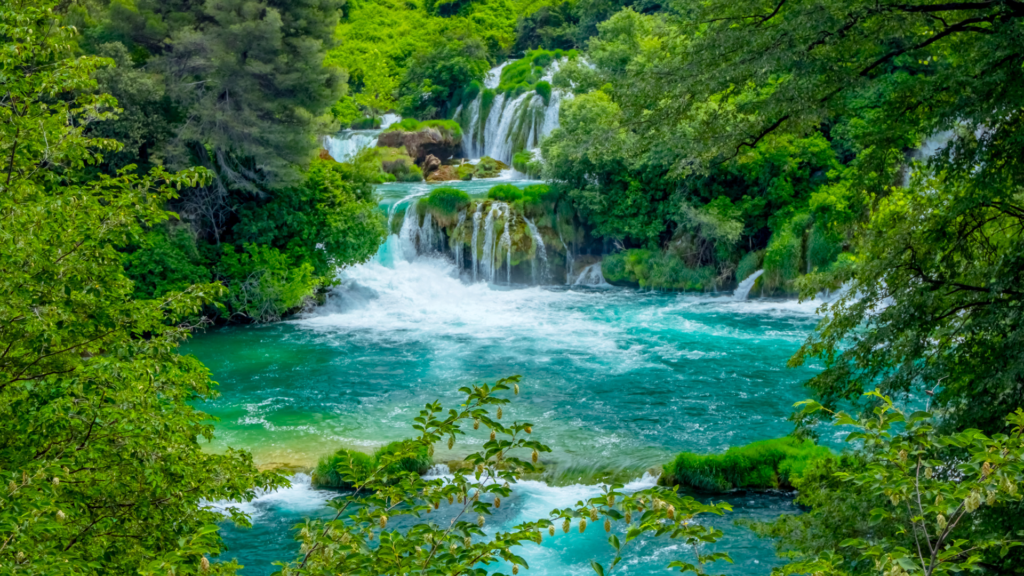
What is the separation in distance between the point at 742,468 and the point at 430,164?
24.1 meters

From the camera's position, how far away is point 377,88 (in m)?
43.2

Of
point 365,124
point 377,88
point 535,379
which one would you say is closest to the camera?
point 535,379

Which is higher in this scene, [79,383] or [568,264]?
[79,383]

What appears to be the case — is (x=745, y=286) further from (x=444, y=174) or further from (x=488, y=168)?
(x=444, y=174)

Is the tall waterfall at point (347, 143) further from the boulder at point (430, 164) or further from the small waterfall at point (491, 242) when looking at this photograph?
the small waterfall at point (491, 242)

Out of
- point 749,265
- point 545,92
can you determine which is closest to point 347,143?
point 545,92

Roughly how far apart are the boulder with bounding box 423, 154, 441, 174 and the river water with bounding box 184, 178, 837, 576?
9434 mm

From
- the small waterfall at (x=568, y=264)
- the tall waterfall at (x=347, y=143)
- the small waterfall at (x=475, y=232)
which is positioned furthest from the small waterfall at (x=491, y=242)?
the tall waterfall at (x=347, y=143)

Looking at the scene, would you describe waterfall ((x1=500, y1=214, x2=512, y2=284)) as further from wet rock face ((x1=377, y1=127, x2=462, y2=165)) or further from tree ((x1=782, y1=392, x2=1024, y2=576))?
tree ((x1=782, y1=392, x2=1024, y2=576))

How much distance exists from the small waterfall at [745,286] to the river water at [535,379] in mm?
340

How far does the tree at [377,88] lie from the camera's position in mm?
41294

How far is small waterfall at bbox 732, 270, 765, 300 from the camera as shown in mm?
21703

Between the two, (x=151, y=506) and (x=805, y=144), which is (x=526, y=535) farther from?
(x=805, y=144)

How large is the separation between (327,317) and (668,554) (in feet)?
46.0
